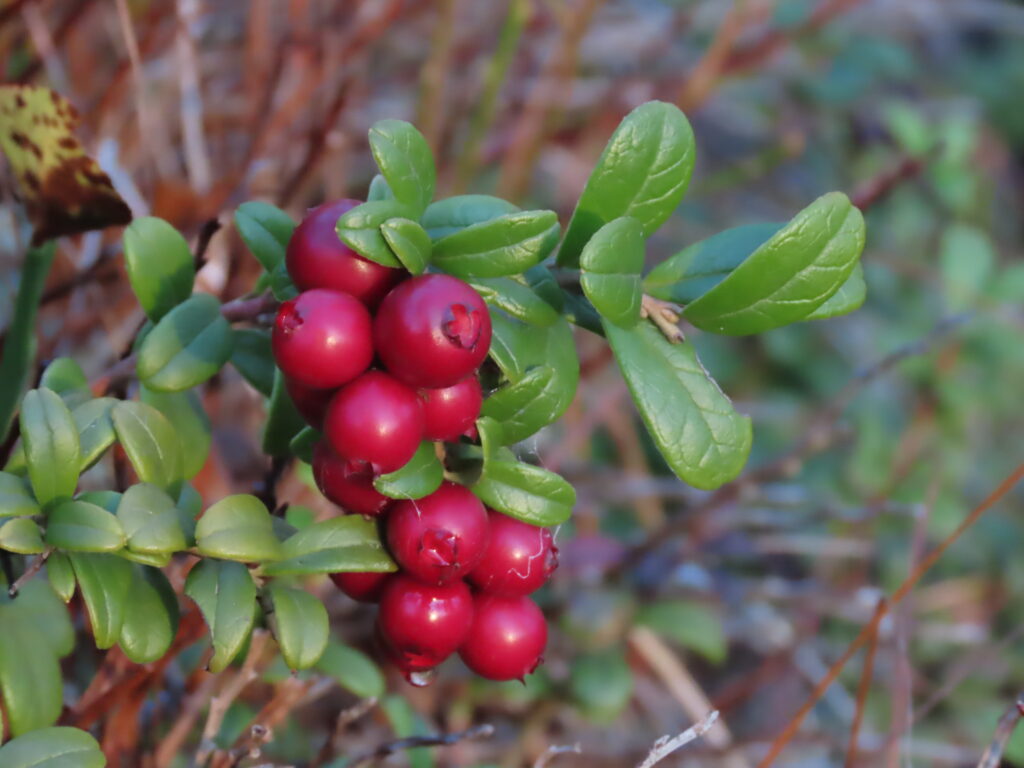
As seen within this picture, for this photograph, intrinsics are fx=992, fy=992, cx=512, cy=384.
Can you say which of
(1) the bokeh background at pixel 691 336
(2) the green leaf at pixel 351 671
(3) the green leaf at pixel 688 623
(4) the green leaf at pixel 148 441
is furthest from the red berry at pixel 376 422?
(3) the green leaf at pixel 688 623

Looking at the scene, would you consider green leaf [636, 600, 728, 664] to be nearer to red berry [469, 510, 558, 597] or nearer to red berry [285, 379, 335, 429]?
red berry [469, 510, 558, 597]

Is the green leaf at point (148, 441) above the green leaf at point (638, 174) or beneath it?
beneath

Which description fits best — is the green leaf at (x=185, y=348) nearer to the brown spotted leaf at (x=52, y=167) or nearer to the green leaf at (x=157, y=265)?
the green leaf at (x=157, y=265)

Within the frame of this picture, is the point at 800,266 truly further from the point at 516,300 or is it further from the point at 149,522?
the point at 149,522

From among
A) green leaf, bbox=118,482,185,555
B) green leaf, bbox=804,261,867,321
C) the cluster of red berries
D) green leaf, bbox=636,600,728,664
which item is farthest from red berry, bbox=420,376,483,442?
green leaf, bbox=636,600,728,664

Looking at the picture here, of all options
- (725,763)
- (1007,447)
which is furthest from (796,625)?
(1007,447)

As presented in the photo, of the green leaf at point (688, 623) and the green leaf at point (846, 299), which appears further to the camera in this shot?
the green leaf at point (688, 623)

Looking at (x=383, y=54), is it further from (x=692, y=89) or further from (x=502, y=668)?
(x=502, y=668)

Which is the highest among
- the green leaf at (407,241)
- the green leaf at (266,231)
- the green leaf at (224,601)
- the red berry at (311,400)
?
the green leaf at (407,241)
